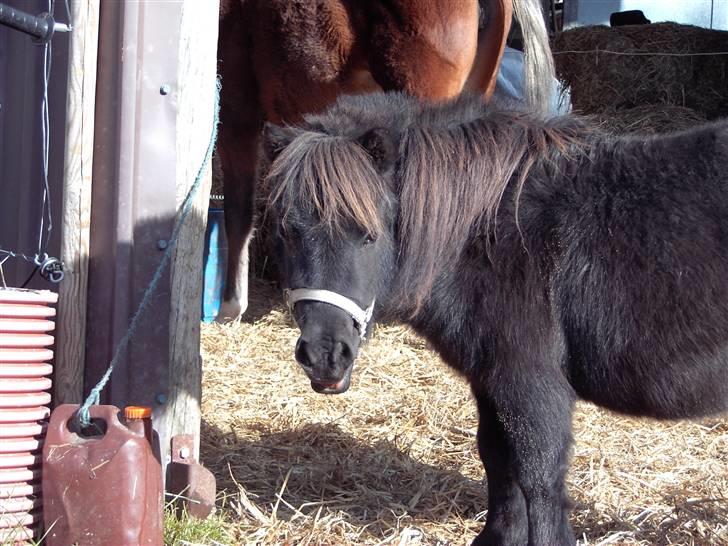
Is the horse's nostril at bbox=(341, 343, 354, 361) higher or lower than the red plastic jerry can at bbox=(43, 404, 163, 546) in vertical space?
higher

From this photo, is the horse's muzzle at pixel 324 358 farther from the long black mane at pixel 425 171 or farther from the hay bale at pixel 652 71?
the hay bale at pixel 652 71

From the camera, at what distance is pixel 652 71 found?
26.7ft

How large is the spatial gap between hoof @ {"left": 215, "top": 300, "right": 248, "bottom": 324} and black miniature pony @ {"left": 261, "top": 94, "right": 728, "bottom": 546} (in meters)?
3.10

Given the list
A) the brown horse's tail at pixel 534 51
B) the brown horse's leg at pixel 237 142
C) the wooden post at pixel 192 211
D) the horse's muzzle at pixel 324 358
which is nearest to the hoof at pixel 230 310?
the brown horse's leg at pixel 237 142

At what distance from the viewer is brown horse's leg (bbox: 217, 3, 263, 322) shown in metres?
5.08

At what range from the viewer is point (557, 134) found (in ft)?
9.16

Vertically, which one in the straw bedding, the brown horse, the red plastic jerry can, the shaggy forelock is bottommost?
the straw bedding

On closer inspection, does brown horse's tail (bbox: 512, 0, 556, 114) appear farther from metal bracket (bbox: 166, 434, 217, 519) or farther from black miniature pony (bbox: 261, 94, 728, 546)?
metal bracket (bbox: 166, 434, 217, 519)

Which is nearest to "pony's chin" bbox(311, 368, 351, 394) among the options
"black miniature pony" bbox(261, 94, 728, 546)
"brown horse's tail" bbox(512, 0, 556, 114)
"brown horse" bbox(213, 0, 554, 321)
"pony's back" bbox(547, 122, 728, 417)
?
"black miniature pony" bbox(261, 94, 728, 546)

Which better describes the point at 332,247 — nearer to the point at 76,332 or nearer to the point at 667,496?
the point at 76,332

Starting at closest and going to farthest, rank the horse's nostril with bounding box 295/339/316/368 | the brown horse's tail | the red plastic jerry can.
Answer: the red plastic jerry can → the horse's nostril with bounding box 295/339/316/368 → the brown horse's tail

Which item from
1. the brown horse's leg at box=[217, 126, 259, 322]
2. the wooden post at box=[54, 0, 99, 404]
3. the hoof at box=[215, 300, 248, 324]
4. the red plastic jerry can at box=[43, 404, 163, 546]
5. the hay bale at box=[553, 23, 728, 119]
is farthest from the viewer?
the hay bale at box=[553, 23, 728, 119]

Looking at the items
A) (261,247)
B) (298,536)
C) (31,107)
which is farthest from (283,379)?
(261,247)

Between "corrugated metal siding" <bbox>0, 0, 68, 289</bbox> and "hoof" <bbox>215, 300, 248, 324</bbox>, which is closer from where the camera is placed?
"corrugated metal siding" <bbox>0, 0, 68, 289</bbox>
